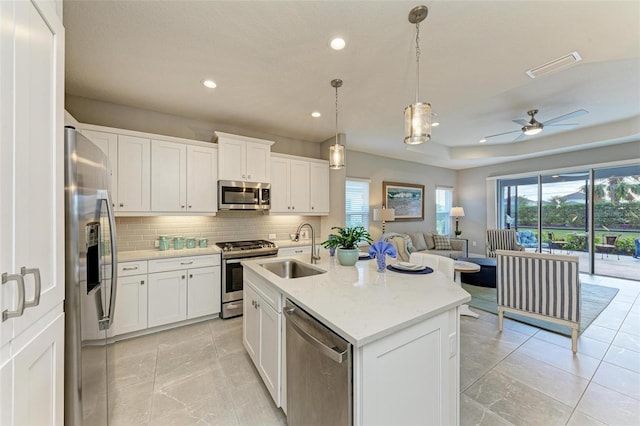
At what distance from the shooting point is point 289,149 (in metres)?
4.50

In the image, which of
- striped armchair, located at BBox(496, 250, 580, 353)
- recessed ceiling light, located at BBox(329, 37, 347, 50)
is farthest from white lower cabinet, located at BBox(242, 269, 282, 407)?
striped armchair, located at BBox(496, 250, 580, 353)

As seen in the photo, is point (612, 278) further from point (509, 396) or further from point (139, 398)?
point (139, 398)

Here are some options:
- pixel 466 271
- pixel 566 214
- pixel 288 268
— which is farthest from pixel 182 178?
pixel 566 214

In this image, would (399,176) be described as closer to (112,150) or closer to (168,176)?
(168,176)

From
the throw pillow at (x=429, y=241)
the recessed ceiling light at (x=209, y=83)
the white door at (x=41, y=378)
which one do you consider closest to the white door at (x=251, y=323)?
the white door at (x=41, y=378)

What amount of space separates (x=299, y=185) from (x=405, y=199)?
3.34 meters

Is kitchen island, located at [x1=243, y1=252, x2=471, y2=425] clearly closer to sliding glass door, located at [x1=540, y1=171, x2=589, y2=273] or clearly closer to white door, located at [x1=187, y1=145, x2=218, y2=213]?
white door, located at [x1=187, y1=145, x2=218, y2=213]

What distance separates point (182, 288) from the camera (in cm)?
306

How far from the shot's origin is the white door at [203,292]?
3113 millimetres

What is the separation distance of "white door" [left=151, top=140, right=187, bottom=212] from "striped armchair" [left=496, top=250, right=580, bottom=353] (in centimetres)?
405

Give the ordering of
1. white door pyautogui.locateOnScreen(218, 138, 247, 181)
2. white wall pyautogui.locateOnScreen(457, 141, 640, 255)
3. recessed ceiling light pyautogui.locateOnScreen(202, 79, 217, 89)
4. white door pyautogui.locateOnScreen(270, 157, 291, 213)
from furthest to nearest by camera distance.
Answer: white wall pyautogui.locateOnScreen(457, 141, 640, 255) < white door pyautogui.locateOnScreen(270, 157, 291, 213) < white door pyautogui.locateOnScreen(218, 138, 247, 181) < recessed ceiling light pyautogui.locateOnScreen(202, 79, 217, 89)

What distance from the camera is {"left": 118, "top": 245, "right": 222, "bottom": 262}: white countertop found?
2.80 meters

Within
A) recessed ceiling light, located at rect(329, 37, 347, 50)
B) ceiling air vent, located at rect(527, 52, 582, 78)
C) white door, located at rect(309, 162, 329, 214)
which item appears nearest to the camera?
recessed ceiling light, located at rect(329, 37, 347, 50)

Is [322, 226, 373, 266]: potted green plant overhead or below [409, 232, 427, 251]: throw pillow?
overhead
